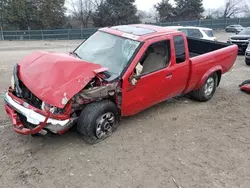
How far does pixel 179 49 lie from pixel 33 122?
3.14m

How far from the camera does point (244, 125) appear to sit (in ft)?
17.4

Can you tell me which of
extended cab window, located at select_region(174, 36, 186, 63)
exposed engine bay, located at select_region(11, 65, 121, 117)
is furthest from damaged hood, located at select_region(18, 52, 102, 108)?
extended cab window, located at select_region(174, 36, 186, 63)

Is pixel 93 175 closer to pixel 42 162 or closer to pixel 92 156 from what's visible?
pixel 92 156

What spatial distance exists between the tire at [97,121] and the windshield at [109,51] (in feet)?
2.09

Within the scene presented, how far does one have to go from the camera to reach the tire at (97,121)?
13.2 feet

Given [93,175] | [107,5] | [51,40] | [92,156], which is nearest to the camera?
[93,175]

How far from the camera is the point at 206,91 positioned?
6.41m

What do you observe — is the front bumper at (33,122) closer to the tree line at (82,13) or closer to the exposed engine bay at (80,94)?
the exposed engine bay at (80,94)

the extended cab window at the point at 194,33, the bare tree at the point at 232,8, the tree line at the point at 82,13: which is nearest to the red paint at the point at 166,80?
the extended cab window at the point at 194,33

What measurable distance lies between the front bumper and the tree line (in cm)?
3503

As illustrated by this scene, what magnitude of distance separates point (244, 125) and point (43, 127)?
13.0ft

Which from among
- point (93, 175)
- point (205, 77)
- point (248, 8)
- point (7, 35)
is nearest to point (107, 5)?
point (7, 35)

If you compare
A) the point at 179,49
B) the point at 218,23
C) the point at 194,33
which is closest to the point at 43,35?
the point at 194,33

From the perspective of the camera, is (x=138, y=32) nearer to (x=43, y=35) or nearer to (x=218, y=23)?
(x=43, y=35)
